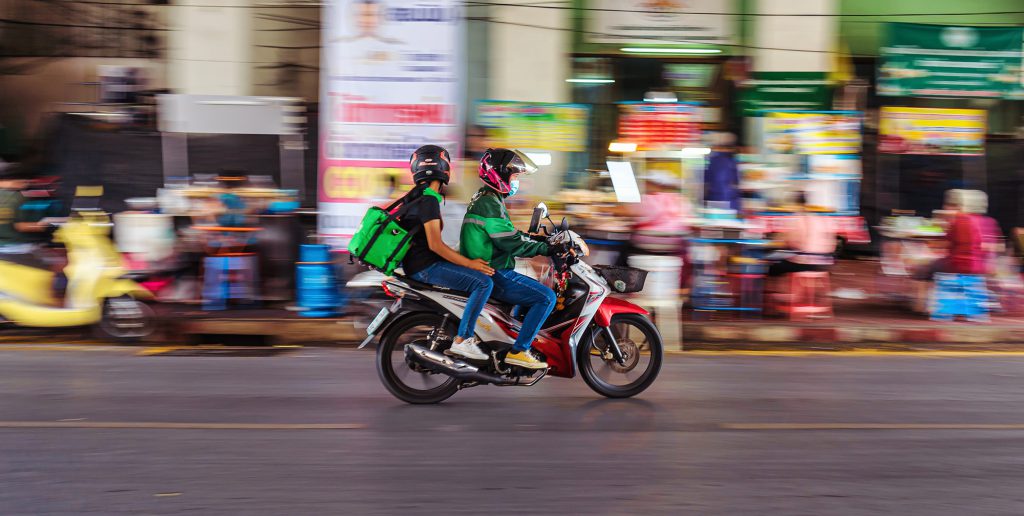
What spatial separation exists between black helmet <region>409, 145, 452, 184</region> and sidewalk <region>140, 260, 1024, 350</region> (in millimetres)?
3619

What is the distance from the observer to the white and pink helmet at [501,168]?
22.0 ft

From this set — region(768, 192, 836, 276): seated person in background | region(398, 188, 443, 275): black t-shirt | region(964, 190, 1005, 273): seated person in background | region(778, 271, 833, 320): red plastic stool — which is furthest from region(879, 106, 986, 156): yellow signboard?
region(398, 188, 443, 275): black t-shirt

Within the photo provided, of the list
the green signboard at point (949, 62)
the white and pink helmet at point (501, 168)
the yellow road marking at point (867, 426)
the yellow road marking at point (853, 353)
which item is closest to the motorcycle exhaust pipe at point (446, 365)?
the white and pink helmet at point (501, 168)

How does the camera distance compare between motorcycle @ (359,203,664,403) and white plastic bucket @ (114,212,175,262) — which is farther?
white plastic bucket @ (114,212,175,262)

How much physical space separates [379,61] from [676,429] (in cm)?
644

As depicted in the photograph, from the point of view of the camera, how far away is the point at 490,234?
6711 millimetres

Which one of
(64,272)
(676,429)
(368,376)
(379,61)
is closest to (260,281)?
(64,272)

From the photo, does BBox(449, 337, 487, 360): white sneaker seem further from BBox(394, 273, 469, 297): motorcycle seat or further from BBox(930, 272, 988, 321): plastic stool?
BBox(930, 272, 988, 321): plastic stool

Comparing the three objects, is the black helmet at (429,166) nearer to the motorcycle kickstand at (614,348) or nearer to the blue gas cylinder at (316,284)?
the motorcycle kickstand at (614,348)

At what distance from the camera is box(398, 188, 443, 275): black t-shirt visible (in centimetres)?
657

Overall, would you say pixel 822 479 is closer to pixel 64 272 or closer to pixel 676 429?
pixel 676 429

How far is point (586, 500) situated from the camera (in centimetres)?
485

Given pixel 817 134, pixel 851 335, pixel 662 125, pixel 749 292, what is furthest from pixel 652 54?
pixel 851 335

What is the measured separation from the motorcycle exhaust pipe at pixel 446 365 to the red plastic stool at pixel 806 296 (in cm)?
536
